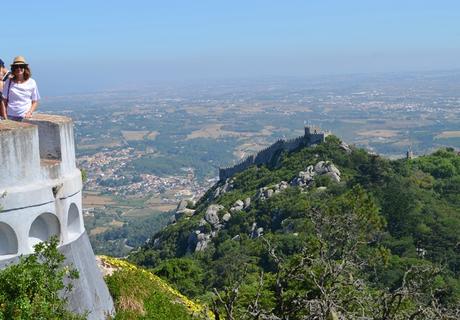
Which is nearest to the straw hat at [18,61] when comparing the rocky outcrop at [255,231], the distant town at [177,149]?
the rocky outcrop at [255,231]

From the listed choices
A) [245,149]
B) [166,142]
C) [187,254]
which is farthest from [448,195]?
[166,142]

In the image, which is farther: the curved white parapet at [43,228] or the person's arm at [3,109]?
the person's arm at [3,109]

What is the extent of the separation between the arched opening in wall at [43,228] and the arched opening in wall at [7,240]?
8.5 inches

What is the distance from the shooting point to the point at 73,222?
7816 millimetres

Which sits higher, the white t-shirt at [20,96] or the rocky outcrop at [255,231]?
the white t-shirt at [20,96]

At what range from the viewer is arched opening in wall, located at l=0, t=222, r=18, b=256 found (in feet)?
22.6

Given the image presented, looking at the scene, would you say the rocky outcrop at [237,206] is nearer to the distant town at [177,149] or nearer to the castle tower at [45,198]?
the castle tower at [45,198]

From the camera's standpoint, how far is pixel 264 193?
43.9 meters

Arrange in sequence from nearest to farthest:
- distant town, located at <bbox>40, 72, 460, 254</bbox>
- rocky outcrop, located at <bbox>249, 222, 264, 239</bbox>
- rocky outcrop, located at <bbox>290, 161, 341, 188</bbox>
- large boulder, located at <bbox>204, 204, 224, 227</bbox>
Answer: rocky outcrop, located at <bbox>249, 222, 264, 239</bbox>, large boulder, located at <bbox>204, 204, 224, 227</bbox>, rocky outcrop, located at <bbox>290, 161, 341, 188</bbox>, distant town, located at <bbox>40, 72, 460, 254</bbox>

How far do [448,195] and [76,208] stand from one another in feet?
126

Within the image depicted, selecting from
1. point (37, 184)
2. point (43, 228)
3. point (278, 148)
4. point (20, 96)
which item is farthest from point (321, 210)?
point (278, 148)

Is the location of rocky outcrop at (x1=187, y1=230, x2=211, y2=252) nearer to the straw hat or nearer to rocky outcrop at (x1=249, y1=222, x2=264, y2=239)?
rocky outcrop at (x1=249, y1=222, x2=264, y2=239)

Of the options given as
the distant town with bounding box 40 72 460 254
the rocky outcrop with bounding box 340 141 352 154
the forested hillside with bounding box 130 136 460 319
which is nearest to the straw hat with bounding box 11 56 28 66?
the forested hillside with bounding box 130 136 460 319

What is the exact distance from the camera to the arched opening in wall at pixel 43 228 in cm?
718
